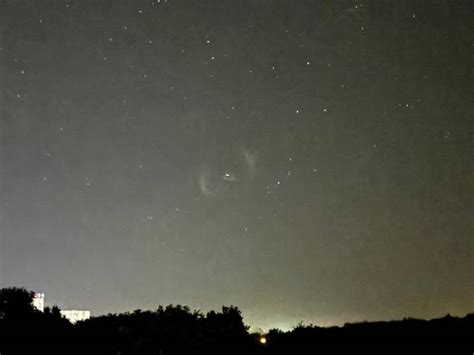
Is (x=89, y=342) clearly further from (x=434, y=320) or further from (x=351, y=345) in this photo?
(x=434, y=320)

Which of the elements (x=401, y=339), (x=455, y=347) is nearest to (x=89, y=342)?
(x=401, y=339)

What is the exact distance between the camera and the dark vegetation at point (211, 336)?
84.6ft

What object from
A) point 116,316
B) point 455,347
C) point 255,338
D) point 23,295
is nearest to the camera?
point 455,347

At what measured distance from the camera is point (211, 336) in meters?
28.3

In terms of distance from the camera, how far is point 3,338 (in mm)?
32781

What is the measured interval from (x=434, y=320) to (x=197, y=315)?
381 inches

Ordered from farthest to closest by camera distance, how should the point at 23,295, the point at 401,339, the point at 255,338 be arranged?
the point at 23,295 → the point at 255,338 → the point at 401,339

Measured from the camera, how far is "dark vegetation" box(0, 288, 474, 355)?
84.6 ft

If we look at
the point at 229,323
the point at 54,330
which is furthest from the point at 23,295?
the point at 229,323

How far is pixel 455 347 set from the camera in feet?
76.5

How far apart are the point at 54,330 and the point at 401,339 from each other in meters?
17.7

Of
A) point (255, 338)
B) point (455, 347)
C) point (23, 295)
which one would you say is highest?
Answer: point (23, 295)

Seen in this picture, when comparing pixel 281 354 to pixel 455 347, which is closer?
pixel 455 347

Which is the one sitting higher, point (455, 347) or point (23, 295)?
point (23, 295)
